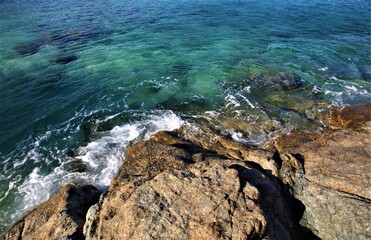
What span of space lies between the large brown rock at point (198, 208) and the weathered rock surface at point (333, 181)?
78 cm

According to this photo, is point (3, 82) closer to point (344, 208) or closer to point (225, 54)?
point (225, 54)

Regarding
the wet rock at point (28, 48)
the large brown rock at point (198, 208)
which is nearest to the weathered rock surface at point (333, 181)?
the large brown rock at point (198, 208)

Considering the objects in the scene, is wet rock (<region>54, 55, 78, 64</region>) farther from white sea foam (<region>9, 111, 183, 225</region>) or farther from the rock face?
the rock face

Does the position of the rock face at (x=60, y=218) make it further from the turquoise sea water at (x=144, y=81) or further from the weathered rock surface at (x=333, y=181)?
the weathered rock surface at (x=333, y=181)

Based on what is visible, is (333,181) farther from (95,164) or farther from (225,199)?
(95,164)

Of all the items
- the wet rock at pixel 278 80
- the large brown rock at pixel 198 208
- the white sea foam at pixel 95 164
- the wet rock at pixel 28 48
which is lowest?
the white sea foam at pixel 95 164

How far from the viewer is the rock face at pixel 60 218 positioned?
8.34 meters

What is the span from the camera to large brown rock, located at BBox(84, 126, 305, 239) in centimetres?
707

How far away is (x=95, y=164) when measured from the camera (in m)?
14.1

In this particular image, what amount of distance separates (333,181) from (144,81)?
15562mm

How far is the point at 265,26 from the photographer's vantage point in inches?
1326

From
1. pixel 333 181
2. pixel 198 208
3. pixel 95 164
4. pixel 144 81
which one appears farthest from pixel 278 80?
pixel 198 208

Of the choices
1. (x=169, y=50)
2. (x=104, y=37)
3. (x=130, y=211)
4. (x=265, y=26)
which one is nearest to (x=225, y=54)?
(x=169, y=50)

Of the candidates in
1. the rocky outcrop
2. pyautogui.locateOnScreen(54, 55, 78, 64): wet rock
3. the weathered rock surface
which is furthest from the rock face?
pyautogui.locateOnScreen(54, 55, 78, 64): wet rock
